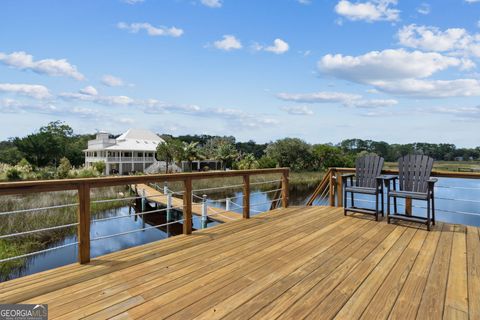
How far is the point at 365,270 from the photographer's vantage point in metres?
2.22

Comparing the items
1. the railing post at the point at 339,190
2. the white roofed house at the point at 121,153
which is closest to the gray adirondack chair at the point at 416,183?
the railing post at the point at 339,190

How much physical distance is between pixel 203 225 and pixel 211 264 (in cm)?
505

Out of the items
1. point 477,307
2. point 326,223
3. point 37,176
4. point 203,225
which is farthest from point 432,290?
point 37,176

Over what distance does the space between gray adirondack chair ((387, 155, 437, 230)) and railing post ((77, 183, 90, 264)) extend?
11.5ft

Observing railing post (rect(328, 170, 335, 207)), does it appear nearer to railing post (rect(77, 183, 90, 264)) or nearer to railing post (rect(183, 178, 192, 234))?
Answer: railing post (rect(183, 178, 192, 234))

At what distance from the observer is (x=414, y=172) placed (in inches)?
145

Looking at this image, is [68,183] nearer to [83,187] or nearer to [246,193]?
[83,187]

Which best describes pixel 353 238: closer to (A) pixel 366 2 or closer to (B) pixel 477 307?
(B) pixel 477 307

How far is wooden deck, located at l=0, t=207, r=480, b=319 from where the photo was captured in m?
1.63

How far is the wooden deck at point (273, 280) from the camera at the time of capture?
5.34 ft

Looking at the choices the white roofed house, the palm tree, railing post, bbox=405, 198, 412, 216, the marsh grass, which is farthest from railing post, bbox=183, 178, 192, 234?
the white roofed house

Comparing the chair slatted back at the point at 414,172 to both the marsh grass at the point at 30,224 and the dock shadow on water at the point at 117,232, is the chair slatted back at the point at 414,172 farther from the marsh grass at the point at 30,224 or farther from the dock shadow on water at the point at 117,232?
the marsh grass at the point at 30,224

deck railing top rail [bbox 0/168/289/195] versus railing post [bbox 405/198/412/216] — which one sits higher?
deck railing top rail [bbox 0/168/289/195]

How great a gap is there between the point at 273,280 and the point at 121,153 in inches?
1102
